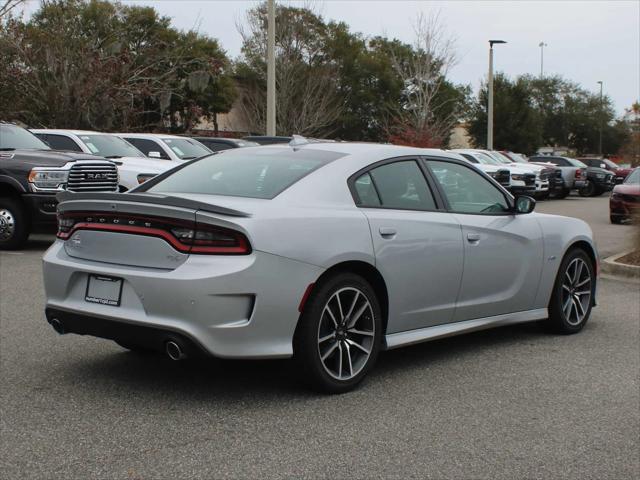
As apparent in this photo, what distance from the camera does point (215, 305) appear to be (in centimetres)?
477

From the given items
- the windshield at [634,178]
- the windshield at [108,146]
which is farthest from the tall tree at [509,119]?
the windshield at [108,146]

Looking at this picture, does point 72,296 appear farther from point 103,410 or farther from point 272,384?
point 272,384

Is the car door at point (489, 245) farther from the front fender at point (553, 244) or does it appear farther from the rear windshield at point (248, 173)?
the rear windshield at point (248, 173)

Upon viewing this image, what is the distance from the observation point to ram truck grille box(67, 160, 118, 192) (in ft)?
40.6

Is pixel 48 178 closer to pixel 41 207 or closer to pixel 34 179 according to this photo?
pixel 34 179

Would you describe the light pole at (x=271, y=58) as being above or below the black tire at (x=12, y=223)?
above

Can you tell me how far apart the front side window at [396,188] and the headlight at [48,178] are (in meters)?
7.42

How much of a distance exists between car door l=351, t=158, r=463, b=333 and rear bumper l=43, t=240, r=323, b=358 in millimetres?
735

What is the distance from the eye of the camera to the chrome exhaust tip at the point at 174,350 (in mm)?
4855

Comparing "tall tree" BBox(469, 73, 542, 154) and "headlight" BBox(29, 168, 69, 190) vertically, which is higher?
"tall tree" BBox(469, 73, 542, 154)

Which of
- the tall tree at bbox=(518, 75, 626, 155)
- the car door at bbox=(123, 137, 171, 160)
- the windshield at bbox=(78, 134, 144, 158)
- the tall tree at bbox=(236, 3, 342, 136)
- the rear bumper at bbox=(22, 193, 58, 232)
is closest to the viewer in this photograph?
the rear bumper at bbox=(22, 193, 58, 232)

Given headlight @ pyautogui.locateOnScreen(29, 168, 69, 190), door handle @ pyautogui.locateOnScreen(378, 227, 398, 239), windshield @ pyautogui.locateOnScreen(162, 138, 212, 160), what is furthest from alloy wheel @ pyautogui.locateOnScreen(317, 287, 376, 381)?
windshield @ pyautogui.locateOnScreen(162, 138, 212, 160)

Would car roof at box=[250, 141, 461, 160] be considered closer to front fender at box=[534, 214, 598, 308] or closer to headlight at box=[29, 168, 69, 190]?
front fender at box=[534, 214, 598, 308]

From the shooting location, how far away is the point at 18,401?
5117mm
